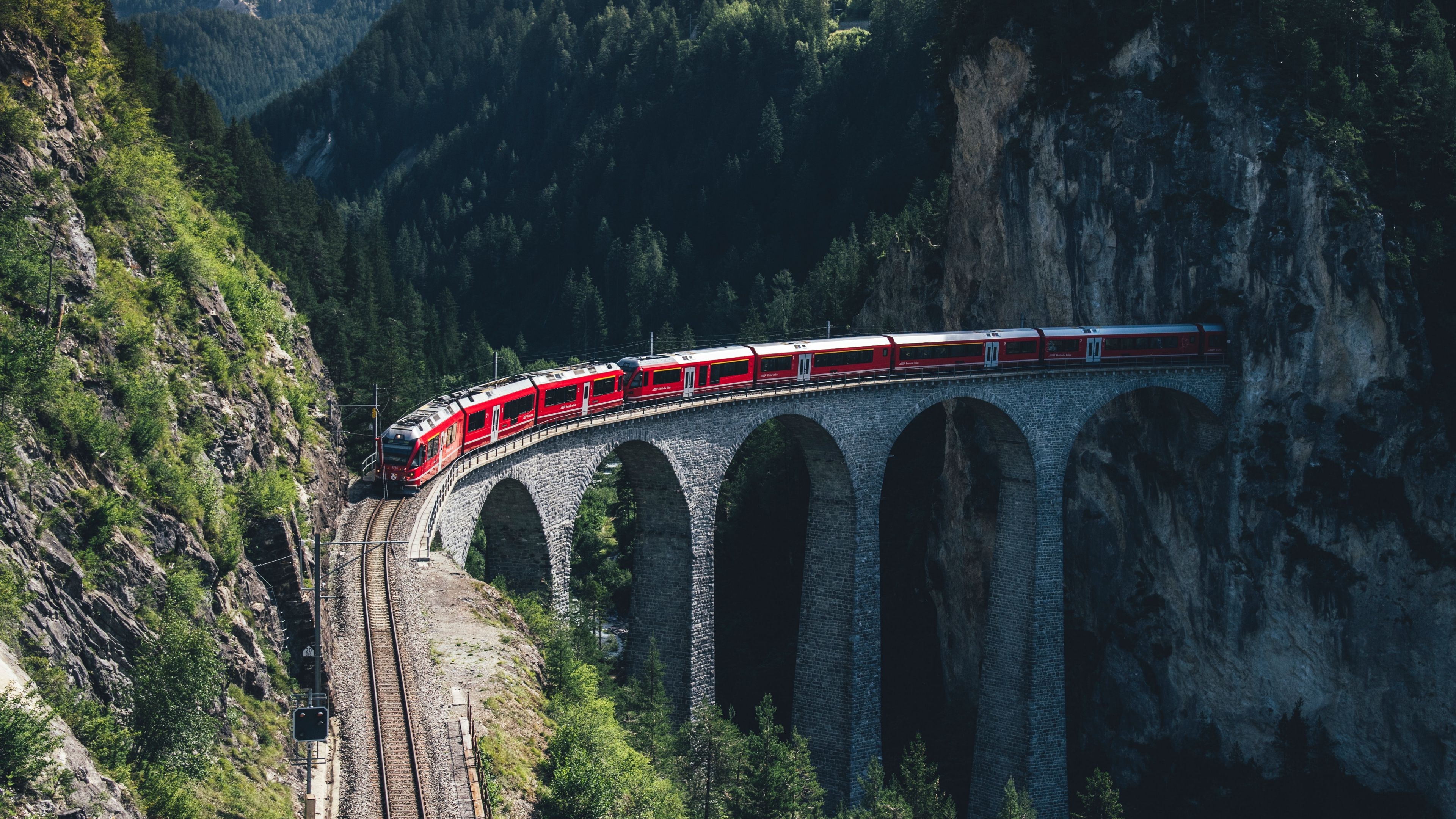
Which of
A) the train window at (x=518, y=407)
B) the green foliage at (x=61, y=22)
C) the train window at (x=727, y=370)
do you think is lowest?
the train window at (x=518, y=407)

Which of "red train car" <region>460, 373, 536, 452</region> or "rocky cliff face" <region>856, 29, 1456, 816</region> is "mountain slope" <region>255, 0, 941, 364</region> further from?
"red train car" <region>460, 373, 536, 452</region>

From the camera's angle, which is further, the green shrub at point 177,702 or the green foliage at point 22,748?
the green shrub at point 177,702

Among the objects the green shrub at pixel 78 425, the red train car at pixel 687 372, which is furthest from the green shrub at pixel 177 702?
the red train car at pixel 687 372

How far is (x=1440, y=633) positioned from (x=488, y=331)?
384ft

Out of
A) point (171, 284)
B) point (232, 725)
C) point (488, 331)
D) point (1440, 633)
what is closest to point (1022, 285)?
point (1440, 633)

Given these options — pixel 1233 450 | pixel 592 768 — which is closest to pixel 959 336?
pixel 1233 450

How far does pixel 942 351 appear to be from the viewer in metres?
52.2

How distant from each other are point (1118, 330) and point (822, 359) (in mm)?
14580

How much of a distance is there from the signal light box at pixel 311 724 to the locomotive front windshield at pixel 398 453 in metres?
12.9

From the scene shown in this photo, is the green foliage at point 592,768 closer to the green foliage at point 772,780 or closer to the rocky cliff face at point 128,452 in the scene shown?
Answer: the green foliage at point 772,780

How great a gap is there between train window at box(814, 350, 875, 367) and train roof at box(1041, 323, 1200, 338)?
8.63 meters

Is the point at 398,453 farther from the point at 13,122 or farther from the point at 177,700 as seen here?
the point at 177,700

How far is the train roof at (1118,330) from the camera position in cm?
5431

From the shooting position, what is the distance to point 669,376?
151ft
